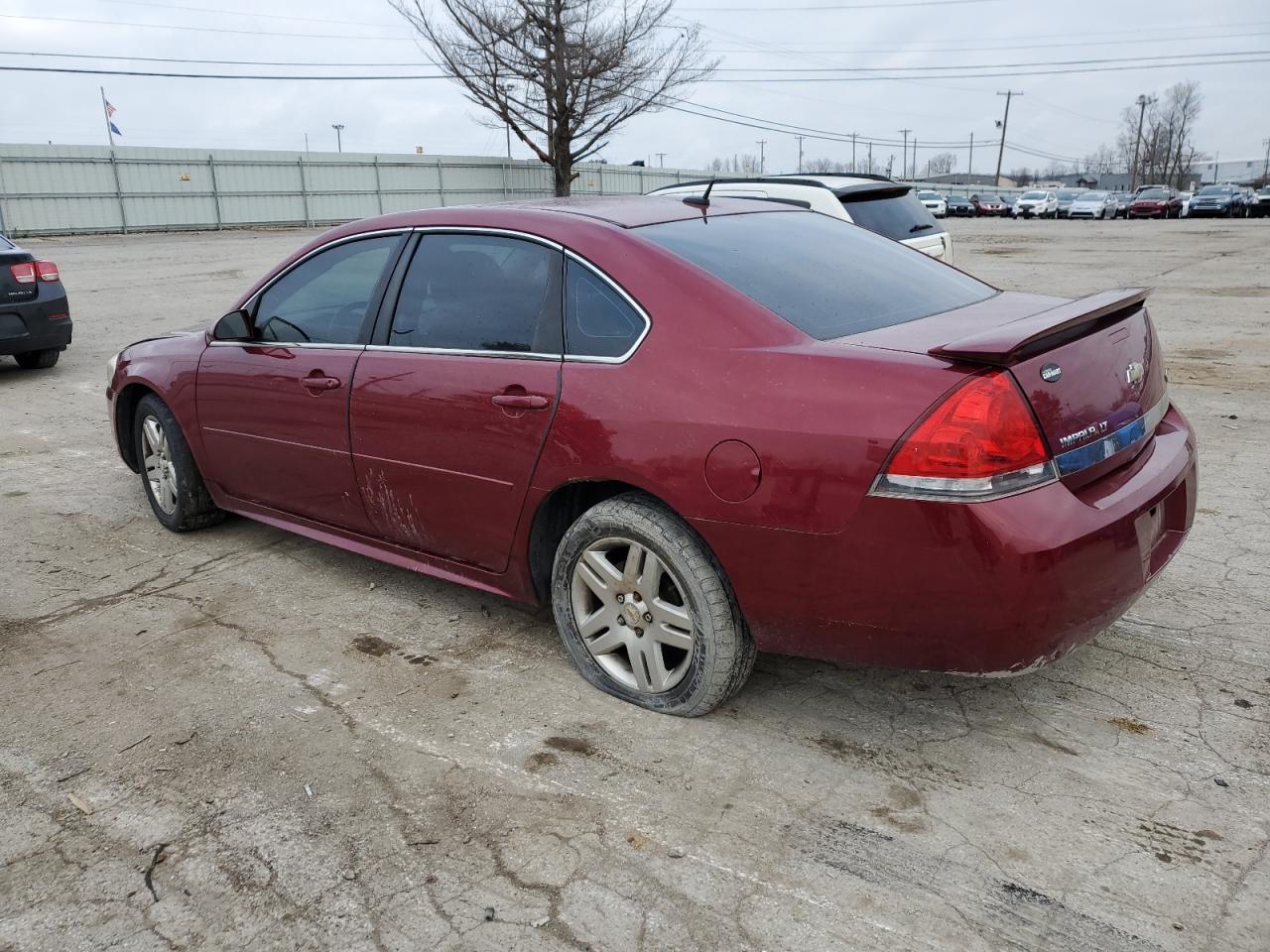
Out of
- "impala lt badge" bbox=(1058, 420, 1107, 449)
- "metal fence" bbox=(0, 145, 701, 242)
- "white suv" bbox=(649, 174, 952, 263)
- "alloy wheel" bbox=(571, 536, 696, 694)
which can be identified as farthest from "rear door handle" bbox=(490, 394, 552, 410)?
"metal fence" bbox=(0, 145, 701, 242)

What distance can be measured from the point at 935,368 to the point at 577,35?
38417 mm

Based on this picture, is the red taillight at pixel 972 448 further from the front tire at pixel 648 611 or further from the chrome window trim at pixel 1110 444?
the front tire at pixel 648 611

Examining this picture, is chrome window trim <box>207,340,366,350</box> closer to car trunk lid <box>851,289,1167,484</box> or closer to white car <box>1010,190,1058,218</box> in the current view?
car trunk lid <box>851,289,1167,484</box>

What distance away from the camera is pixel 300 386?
13.4ft

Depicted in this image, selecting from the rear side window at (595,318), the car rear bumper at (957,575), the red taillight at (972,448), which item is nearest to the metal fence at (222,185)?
the rear side window at (595,318)

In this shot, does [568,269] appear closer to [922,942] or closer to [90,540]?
[922,942]

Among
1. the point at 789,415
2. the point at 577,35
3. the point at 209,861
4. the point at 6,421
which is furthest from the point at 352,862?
the point at 577,35

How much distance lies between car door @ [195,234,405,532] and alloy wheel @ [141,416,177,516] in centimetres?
45

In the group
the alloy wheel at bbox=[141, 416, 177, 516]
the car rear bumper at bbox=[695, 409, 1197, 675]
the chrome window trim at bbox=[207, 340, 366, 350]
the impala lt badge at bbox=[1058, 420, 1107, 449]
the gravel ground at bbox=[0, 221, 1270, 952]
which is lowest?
the gravel ground at bbox=[0, 221, 1270, 952]

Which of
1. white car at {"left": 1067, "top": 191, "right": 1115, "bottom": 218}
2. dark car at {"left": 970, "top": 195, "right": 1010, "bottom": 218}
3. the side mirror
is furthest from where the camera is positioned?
dark car at {"left": 970, "top": 195, "right": 1010, "bottom": 218}

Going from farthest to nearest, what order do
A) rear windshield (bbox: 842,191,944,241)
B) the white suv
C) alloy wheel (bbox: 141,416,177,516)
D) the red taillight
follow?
1. rear windshield (bbox: 842,191,944,241)
2. the white suv
3. alloy wheel (bbox: 141,416,177,516)
4. the red taillight

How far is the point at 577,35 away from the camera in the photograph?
37531 mm

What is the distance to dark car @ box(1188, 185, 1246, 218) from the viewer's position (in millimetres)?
44031

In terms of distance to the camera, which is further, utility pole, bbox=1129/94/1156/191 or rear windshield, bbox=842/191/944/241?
utility pole, bbox=1129/94/1156/191
